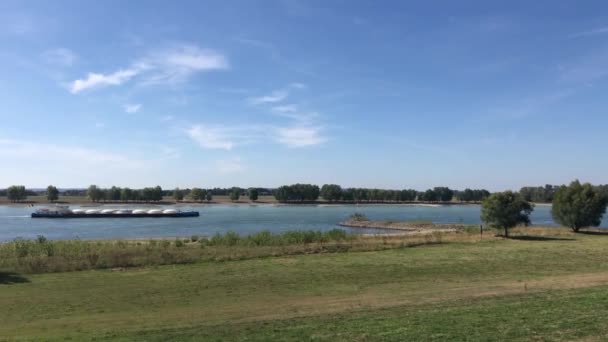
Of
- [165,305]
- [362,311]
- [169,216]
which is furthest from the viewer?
[169,216]

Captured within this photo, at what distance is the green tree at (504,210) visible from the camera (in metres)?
50.6

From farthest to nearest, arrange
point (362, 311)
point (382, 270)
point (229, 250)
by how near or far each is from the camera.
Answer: point (229, 250) < point (382, 270) < point (362, 311)

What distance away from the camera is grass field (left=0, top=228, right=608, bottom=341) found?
1228 centimetres

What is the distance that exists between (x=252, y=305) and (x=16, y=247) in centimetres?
2710

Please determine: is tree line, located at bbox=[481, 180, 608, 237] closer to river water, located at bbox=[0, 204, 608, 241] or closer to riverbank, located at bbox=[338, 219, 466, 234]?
riverbank, located at bbox=[338, 219, 466, 234]

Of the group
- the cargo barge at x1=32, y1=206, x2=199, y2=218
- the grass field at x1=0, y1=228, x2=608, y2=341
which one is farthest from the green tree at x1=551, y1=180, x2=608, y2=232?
the cargo barge at x1=32, y1=206, x2=199, y2=218

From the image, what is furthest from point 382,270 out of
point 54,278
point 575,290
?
point 54,278

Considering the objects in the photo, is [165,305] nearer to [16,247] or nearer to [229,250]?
[229,250]

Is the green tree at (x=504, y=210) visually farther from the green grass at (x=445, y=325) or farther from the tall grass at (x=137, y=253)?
the green grass at (x=445, y=325)

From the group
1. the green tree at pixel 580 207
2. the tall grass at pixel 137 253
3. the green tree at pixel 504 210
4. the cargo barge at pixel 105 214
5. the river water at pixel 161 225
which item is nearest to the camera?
the tall grass at pixel 137 253

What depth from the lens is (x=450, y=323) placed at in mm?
12352

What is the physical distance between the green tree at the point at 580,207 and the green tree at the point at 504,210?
24.8ft

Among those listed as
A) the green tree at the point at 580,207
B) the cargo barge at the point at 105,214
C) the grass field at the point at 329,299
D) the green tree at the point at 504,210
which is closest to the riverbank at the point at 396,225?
the green tree at the point at 580,207

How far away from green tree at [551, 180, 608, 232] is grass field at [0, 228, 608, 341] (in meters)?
25.2
